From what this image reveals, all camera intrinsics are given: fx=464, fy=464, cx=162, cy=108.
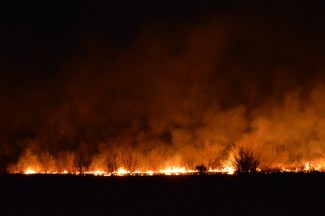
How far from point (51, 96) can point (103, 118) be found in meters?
1.61

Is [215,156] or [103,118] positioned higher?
[103,118]

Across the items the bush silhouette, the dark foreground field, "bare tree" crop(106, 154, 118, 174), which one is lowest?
the dark foreground field

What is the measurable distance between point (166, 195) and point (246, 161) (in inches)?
117

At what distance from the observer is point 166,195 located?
6.00m

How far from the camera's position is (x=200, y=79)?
40.5ft

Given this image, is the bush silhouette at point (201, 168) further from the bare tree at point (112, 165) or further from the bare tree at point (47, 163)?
the bare tree at point (47, 163)

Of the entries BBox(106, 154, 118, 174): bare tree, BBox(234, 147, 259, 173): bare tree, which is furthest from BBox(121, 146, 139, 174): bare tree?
BBox(234, 147, 259, 173): bare tree

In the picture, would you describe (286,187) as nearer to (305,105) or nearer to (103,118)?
(305,105)

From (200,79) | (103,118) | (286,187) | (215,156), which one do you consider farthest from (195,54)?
(286,187)

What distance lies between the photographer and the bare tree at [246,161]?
8.55 metres

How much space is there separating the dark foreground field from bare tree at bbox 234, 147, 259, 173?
170 centimetres

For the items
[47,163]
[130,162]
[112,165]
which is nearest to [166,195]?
[130,162]

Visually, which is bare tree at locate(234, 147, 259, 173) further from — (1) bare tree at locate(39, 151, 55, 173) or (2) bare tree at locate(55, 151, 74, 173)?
(1) bare tree at locate(39, 151, 55, 173)

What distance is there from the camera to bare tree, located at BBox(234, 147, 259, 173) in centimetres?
855
